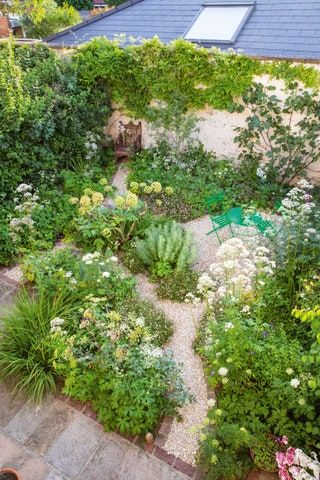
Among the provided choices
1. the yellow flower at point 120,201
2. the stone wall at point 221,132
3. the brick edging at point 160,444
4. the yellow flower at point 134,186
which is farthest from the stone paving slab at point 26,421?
the stone wall at point 221,132

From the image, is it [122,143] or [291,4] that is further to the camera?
[122,143]

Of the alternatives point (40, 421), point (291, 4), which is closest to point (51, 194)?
point (40, 421)

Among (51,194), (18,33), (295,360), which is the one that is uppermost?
(18,33)

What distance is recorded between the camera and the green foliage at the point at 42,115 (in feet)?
22.4

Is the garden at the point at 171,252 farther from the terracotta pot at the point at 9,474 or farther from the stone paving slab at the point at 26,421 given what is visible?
the terracotta pot at the point at 9,474

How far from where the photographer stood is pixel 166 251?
231 inches

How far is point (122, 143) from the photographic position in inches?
374

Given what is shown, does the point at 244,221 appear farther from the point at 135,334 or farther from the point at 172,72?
the point at 172,72

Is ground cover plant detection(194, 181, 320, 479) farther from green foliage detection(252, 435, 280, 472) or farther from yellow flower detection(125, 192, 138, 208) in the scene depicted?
yellow flower detection(125, 192, 138, 208)

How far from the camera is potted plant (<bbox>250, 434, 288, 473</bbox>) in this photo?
3.43 metres

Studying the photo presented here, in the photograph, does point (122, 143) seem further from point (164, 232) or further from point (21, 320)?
point (21, 320)

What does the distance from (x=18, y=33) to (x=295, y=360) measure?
771 inches

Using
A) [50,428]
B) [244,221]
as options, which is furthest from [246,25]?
[50,428]

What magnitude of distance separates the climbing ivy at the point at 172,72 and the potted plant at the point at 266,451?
6.32 metres
